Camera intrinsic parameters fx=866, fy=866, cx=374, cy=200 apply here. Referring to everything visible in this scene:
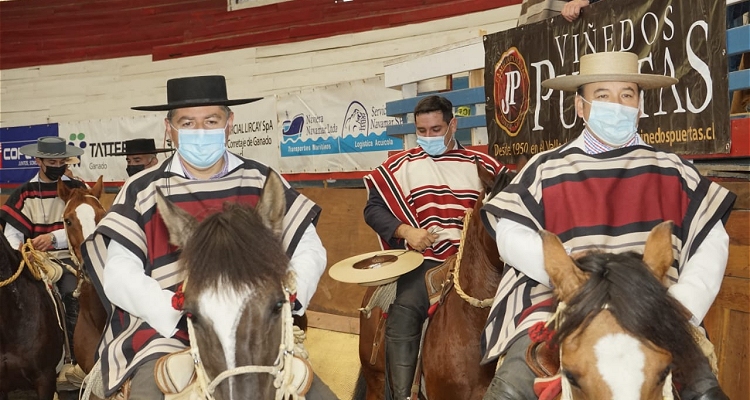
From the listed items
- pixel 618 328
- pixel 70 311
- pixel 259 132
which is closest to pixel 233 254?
pixel 618 328

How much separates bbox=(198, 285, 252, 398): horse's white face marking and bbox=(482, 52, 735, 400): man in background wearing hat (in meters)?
1.08

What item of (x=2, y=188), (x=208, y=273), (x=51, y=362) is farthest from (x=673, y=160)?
(x=2, y=188)

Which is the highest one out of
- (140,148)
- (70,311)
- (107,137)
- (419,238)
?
(107,137)

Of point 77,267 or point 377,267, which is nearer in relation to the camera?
point 377,267

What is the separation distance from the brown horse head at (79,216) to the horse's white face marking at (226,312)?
4.40 metres

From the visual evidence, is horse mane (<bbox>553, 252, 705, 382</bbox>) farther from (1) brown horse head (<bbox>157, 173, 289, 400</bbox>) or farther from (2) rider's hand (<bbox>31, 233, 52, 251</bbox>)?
(2) rider's hand (<bbox>31, 233, 52, 251</bbox>)

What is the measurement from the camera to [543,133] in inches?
264

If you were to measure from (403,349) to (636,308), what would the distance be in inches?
114

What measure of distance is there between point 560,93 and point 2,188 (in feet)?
45.8

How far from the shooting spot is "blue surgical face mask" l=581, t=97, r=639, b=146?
3686 millimetres

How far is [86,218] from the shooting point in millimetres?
7109

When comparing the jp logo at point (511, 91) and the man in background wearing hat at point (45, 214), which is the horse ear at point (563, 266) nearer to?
the jp logo at point (511, 91)

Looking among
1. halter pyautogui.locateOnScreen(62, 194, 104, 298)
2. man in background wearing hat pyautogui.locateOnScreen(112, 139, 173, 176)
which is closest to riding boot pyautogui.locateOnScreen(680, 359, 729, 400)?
halter pyautogui.locateOnScreen(62, 194, 104, 298)

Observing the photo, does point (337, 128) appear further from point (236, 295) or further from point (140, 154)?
point (236, 295)
